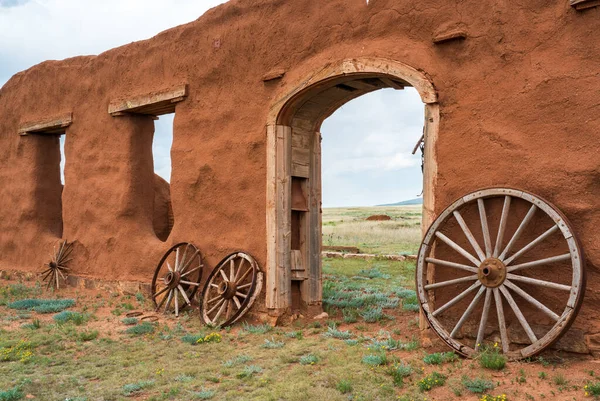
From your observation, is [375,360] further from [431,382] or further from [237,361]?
[237,361]

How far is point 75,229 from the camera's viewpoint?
35.7 feet

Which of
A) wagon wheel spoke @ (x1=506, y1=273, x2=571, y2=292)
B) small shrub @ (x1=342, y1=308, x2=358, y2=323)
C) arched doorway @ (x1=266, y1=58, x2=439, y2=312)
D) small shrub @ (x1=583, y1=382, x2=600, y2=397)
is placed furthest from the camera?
small shrub @ (x1=342, y1=308, x2=358, y2=323)

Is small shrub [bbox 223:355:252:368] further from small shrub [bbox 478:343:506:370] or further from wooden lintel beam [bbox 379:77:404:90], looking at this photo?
wooden lintel beam [bbox 379:77:404:90]

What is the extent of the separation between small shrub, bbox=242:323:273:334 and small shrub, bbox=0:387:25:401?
9.52 feet

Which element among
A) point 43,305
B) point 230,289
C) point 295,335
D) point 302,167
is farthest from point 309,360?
point 43,305

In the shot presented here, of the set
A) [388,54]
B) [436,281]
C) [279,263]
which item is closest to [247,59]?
[388,54]

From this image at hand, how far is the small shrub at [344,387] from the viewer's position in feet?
15.9

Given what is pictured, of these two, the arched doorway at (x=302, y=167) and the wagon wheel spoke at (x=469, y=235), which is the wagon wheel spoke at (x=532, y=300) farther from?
the arched doorway at (x=302, y=167)

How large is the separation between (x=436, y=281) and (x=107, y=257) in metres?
6.78

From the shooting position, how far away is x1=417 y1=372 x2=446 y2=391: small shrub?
4805mm

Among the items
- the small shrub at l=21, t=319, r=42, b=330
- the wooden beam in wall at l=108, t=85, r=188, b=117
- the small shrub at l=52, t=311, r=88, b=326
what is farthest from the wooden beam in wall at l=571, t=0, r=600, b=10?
the small shrub at l=21, t=319, r=42, b=330

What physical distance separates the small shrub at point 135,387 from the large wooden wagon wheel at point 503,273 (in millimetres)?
3069

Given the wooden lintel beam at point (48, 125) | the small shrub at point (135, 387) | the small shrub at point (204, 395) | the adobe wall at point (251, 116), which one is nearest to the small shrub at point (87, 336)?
the adobe wall at point (251, 116)

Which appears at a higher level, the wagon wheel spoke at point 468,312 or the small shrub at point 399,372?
the wagon wheel spoke at point 468,312
